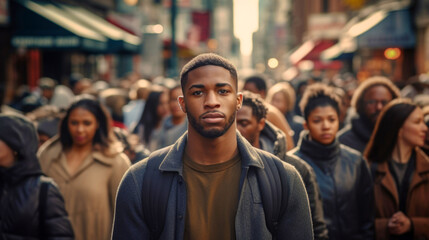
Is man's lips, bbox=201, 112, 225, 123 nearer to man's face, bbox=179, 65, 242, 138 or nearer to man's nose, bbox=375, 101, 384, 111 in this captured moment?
man's face, bbox=179, 65, 242, 138

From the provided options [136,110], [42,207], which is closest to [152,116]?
[136,110]

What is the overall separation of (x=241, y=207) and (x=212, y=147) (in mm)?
340

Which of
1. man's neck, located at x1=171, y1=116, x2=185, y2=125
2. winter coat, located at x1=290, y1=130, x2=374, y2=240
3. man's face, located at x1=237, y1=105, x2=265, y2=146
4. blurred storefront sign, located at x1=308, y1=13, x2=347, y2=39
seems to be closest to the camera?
man's face, located at x1=237, y1=105, x2=265, y2=146

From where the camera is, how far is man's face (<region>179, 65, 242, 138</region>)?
10.1ft


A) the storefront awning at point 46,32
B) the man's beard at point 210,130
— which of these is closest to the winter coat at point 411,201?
the man's beard at point 210,130

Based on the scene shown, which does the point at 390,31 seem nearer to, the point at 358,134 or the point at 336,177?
the point at 358,134

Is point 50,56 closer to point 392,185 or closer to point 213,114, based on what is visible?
point 392,185

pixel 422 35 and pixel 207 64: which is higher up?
pixel 422 35

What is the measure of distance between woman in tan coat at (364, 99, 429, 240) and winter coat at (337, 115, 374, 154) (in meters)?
1.04

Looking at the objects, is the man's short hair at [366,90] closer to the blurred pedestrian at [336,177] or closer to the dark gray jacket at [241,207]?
the blurred pedestrian at [336,177]

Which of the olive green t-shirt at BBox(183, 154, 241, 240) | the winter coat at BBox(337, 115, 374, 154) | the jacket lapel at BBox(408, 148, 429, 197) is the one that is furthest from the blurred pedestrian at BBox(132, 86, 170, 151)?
the olive green t-shirt at BBox(183, 154, 241, 240)

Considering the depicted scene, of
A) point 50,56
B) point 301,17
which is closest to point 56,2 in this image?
point 50,56

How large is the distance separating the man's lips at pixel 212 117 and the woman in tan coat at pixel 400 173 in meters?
3.07

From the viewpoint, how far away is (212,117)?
121 inches
